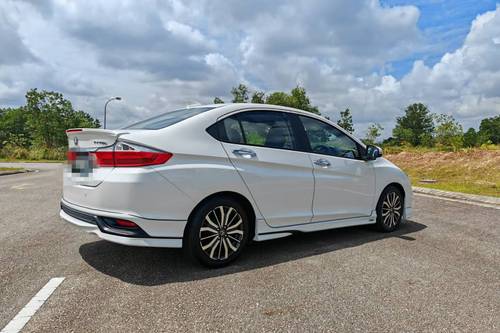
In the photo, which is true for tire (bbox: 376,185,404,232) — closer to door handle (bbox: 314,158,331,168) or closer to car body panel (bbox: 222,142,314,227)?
door handle (bbox: 314,158,331,168)

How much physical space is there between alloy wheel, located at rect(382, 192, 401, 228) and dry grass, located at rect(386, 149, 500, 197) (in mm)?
5351

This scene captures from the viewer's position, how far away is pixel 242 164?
12.7 ft

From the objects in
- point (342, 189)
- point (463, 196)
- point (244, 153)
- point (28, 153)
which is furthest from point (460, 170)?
point (28, 153)

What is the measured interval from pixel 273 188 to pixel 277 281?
3.31 ft

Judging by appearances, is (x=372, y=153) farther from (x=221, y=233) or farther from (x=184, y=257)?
(x=184, y=257)

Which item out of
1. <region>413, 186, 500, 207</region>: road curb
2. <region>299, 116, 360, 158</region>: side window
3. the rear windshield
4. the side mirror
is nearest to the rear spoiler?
the rear windshield

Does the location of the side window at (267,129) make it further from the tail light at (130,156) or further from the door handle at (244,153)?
the tail light at (130,156)

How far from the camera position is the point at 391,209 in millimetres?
5535

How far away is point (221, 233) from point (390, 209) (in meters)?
2.90

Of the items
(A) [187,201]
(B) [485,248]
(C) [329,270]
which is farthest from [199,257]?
(B) [485,248]

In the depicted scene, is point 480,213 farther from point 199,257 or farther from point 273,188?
point 199,257

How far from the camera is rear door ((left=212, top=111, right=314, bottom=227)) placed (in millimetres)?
3922

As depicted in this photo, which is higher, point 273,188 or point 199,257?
point 273,188

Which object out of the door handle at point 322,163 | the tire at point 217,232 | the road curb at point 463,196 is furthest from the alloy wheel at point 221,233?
the road curb at point 463,196
